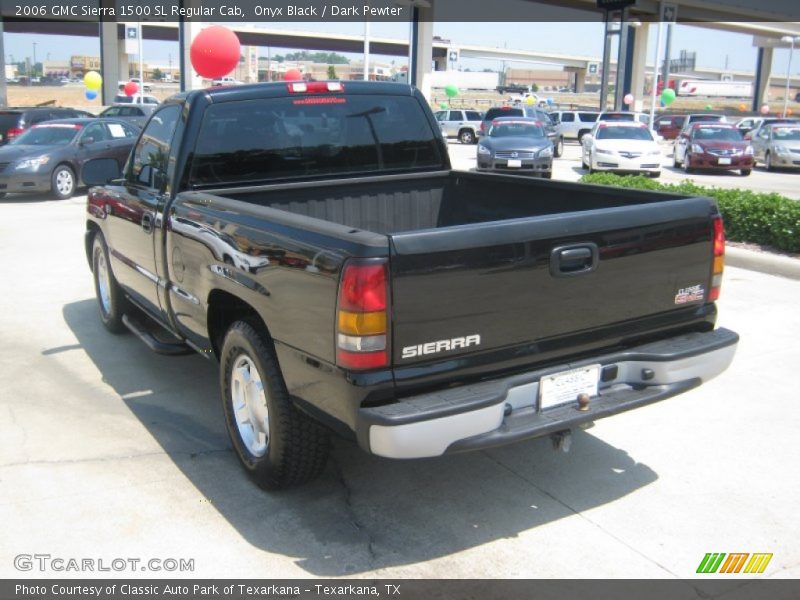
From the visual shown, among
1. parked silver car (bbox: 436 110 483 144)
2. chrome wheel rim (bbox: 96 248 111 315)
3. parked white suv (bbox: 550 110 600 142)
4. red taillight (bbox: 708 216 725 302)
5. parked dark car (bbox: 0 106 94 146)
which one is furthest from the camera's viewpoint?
parked white suv (bbox: 550 110 600 142)

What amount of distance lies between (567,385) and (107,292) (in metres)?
4.65

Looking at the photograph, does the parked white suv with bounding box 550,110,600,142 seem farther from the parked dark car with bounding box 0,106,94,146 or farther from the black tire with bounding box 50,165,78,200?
the black tire with bounding box 50,165,78,200

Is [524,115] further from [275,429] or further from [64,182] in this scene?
[275,429]

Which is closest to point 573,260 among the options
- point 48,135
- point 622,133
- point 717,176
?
point 48,135

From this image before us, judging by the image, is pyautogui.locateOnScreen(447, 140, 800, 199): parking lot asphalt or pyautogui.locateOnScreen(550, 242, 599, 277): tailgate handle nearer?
pyautogui.locateOnScreen(550, 242, 599, 277): tailgate handle

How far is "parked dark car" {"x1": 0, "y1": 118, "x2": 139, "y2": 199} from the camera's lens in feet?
53.8

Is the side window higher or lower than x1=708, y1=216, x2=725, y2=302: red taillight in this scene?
→ higher

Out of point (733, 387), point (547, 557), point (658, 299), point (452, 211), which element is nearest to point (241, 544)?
point (547, 557)

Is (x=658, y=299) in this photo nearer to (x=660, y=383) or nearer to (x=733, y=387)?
(x=660, y=383)

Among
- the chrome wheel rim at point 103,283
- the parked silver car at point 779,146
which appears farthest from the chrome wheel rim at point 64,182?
the parked silver car at point 779,146

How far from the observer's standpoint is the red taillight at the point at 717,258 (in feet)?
13.8

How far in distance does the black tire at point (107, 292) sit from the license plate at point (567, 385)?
4107mm

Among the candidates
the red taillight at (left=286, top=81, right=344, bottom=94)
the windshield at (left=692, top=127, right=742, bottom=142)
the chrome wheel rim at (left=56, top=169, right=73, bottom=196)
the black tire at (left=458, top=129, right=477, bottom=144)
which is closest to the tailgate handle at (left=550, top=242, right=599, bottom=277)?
the red taillight at (left=286, top=81, right=344, bottom=94)

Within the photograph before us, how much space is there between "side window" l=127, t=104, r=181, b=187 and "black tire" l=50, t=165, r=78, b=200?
1198 centimetres
